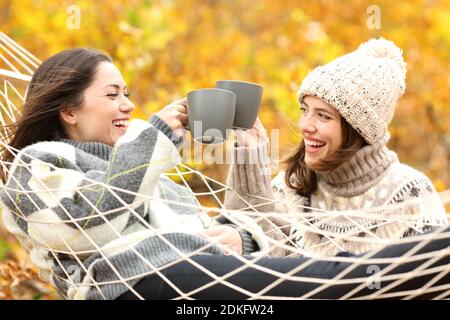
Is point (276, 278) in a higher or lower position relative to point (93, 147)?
lower

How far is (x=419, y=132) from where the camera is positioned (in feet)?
15.2

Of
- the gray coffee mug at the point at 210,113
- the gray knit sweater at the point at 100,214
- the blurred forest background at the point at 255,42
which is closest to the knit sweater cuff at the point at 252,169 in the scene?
the gray coffee mug at the point at 210,113

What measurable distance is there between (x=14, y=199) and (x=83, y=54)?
0.38 m

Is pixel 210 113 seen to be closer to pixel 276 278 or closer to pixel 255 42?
pixel 276 278

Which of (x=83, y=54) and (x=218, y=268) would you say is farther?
(x=83, y=54)

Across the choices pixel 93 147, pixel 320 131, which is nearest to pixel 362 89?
pixel 320 131

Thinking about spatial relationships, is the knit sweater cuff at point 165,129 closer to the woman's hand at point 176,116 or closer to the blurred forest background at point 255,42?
the woman's hand at point 176,116

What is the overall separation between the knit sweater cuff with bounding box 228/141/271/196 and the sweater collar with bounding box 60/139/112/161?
1.21 feet

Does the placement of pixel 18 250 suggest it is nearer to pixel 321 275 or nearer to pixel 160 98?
pixel 160 98

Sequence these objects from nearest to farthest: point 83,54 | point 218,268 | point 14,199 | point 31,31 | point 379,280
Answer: point 379,280 < point 218,268 < point 14,199 < point 83,54 < point 31,31

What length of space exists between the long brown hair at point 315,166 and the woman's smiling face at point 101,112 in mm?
503

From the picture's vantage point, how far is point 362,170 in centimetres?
177

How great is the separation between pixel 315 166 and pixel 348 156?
84 mm

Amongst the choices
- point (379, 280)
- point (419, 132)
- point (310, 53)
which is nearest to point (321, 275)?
point (379, 280)
